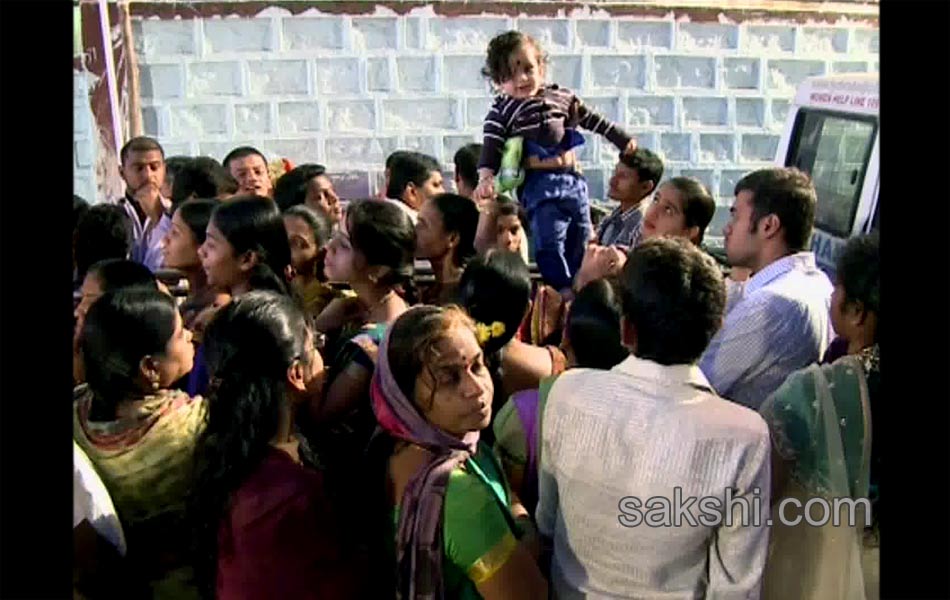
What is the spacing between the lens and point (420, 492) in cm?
207

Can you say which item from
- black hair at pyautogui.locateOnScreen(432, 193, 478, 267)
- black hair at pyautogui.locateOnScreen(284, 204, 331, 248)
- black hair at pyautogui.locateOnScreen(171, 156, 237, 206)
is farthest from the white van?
black hair at pyautogui.locateOnScreen(171, 156, 237, 206)

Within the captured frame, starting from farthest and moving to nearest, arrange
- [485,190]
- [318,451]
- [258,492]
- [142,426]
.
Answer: [485,190] → [318,451] → [142,426] → [258,492]

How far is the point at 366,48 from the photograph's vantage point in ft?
24.5

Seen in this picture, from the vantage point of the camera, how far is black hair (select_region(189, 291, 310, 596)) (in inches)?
85.3

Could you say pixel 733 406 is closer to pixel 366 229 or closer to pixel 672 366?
pixel 672 366

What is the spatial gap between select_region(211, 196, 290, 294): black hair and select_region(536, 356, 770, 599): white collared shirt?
1300mm

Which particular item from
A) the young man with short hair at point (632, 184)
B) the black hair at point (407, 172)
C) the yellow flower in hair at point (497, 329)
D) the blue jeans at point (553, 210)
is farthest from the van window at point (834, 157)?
the yellow flower in hair at point (497, 329)

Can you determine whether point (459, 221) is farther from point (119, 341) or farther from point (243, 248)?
point (119, 341)

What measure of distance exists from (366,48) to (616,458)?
5816 millimetres

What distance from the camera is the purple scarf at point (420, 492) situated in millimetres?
2051

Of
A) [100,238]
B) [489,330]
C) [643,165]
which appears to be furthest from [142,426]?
[643,165]

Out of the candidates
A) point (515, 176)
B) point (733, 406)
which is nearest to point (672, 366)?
point (733, 406)

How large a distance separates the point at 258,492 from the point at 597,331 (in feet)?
2.75

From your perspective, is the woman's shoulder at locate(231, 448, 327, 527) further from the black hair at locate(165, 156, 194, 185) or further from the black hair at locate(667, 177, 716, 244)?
the black hair at locate(165, 156, 194, 185)
